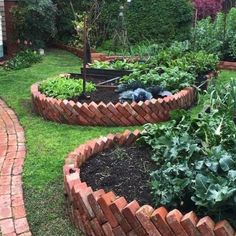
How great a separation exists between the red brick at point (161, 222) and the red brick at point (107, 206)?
0.29 m

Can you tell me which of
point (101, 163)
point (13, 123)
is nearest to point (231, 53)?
point (13, 123)

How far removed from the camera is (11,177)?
397 centimetres

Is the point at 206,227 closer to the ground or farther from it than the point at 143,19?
closer to the ground

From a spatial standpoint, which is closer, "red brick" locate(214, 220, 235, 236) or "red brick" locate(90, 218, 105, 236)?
"red brick" locate(214, 220, 235, 236)

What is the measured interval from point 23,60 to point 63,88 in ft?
12.5

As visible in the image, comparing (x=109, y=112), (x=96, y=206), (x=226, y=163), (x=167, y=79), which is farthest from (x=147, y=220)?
(x=167, y=79)

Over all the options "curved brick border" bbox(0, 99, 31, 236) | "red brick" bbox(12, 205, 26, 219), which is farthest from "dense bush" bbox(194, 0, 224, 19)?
"red brick" bbox(12, 205, 26, 219)

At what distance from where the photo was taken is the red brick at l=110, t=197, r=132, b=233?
2.75 meters

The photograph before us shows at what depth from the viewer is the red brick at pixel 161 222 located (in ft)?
8.54

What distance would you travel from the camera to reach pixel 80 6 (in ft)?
37.5

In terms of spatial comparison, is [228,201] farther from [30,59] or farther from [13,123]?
[30,59]

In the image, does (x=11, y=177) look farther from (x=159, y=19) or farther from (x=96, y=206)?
(x=159, y=19)

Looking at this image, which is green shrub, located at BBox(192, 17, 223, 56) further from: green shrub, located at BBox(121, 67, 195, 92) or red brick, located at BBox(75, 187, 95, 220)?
red brick, located at BBox(75, 187, 95, 220)

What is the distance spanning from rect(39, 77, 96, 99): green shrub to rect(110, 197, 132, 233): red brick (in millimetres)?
3116
